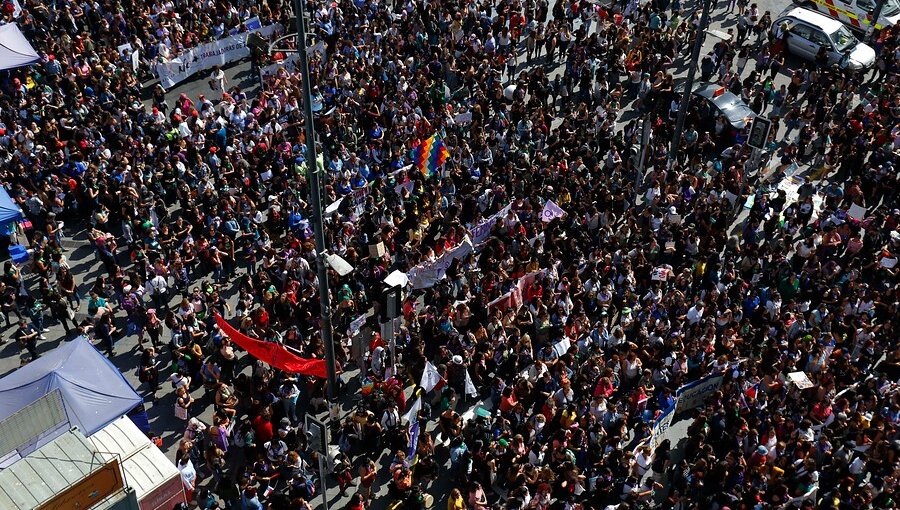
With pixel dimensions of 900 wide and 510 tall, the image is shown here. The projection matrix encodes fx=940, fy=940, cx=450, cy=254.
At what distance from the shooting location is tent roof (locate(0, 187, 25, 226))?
22516mm

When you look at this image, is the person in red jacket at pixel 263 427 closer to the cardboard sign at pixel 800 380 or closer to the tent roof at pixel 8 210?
the tent roof at pixel 8 210

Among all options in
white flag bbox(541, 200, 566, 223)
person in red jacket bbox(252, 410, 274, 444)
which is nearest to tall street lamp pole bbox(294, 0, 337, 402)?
person in red jacket bbox(252, 410, 274, 444)

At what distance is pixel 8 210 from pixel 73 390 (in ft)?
24.3

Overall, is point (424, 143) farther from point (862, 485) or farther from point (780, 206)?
point (862, 485)

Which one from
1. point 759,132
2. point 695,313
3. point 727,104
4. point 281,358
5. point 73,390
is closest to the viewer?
point 73,390

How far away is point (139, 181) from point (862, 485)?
59.9 ft

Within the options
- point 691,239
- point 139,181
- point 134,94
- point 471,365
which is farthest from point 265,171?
point 691,239

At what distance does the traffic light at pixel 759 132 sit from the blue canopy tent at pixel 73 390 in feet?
50.5

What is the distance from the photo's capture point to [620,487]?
17.0 m

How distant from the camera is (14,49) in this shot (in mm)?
29141

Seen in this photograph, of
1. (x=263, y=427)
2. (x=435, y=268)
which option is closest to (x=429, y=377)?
(x=263, y=427)

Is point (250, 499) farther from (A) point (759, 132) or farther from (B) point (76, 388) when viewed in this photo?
(A) point (759, 132)

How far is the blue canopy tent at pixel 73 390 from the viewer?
1695cm

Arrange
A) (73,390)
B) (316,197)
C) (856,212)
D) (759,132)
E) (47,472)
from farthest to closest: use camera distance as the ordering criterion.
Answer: (856,212)
(759,132)
(73,390)
(316,197)
(47,472)
